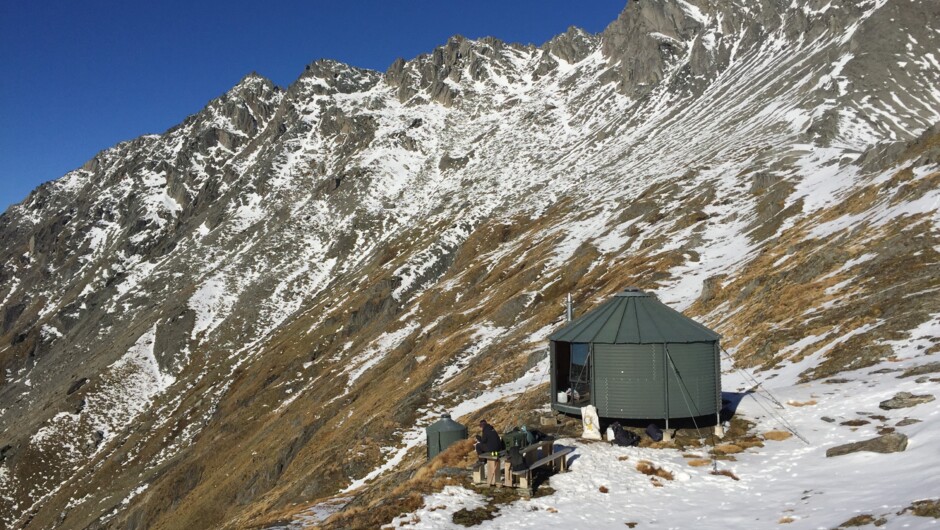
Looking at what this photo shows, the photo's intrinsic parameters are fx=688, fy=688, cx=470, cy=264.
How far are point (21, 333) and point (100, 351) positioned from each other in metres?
49.6

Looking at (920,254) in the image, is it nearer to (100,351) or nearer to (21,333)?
(100,351)

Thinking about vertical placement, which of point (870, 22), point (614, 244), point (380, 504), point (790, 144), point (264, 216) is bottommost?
point (380, 504)

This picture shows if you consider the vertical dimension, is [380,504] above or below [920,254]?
below

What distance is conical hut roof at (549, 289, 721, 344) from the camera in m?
22.5

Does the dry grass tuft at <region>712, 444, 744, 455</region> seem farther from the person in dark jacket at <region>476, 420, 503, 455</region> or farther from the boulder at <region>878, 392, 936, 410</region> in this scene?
the person in dark jacket at <region>476, 420, 503, 455</region>

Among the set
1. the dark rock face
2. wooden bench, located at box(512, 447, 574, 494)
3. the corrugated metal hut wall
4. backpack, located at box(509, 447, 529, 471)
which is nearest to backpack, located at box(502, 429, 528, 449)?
wooden bench, located at box(512, 447, 574, 494)

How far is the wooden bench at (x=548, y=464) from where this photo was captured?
18078mm

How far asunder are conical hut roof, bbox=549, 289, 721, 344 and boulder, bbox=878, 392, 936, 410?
17.2 ft

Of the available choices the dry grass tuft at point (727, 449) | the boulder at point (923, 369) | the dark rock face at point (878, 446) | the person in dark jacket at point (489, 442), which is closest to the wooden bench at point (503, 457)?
the person in dark jacket at point (489, 442)

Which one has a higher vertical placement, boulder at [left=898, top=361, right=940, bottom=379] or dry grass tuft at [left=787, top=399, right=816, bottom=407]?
boulder at [left=898, top=361, right=940, bottom=379]

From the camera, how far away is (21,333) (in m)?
177

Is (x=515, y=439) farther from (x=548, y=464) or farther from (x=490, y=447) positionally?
(x=548, y=464)

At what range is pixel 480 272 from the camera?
94375mm

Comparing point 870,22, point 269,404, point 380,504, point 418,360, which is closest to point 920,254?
point 380,504
